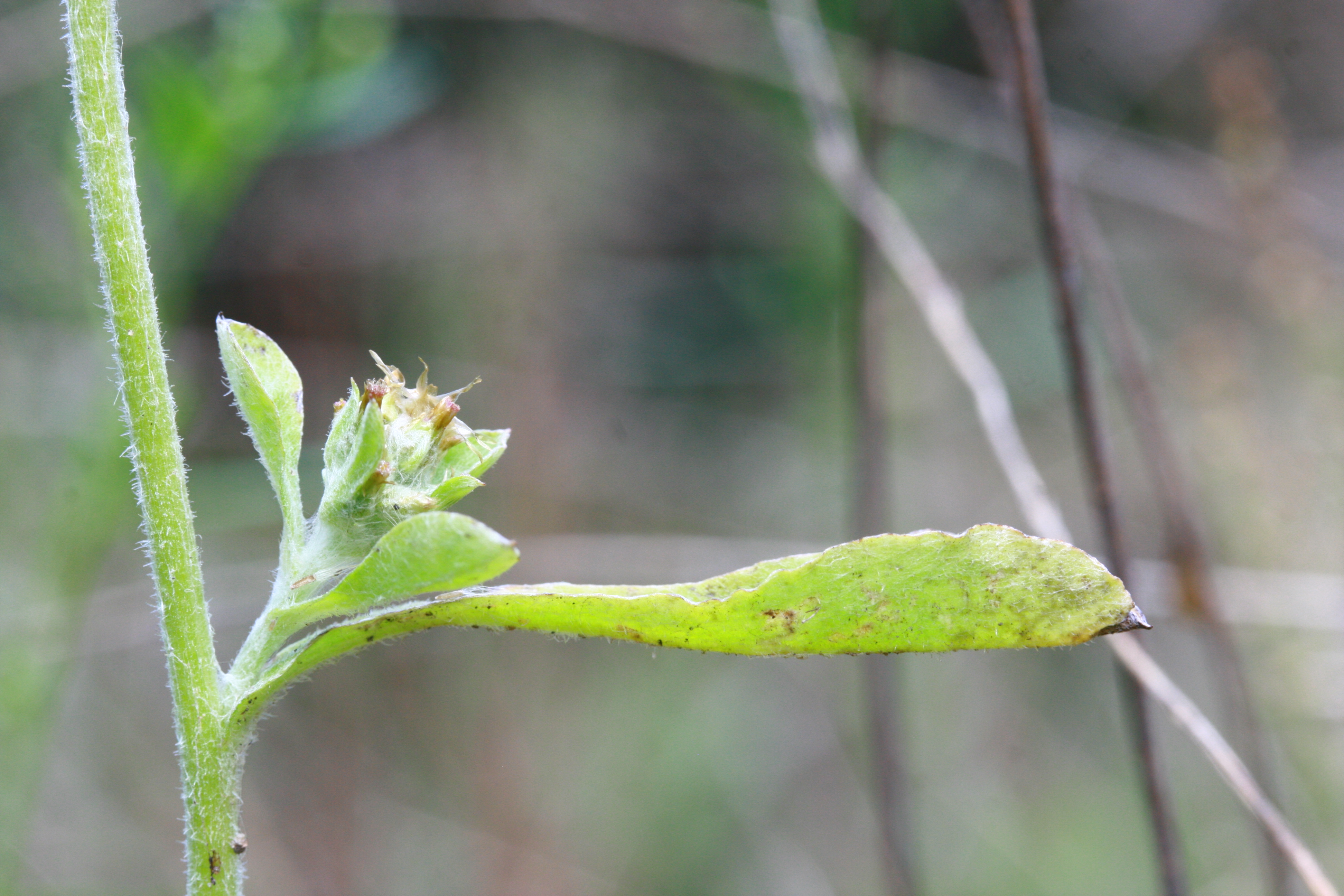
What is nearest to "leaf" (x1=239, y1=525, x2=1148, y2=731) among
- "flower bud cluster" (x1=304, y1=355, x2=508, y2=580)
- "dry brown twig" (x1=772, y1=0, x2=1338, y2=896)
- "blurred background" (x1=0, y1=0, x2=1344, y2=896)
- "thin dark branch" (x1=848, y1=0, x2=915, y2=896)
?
"flower bud cluster" (x1=304, y1=355, x2=508, y2=580)

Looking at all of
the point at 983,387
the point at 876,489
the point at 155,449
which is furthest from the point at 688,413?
the point at 155,449

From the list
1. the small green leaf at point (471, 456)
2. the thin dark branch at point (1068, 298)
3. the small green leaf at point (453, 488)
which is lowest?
the small green leaf at point (453, 488)

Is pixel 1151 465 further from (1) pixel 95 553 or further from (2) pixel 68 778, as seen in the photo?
(2) pixel 68 778

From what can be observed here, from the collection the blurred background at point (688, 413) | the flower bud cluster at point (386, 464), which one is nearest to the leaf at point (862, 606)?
the flower bud cluster at point (386, 464)

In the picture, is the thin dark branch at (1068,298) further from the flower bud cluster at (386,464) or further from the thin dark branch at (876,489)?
the flower bud cluster at (386,464)

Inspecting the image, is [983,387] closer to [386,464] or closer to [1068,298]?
[1068,298]

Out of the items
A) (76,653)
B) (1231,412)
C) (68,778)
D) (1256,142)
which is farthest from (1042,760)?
(68,778)

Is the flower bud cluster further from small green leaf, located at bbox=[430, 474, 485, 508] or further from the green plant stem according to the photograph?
the green plant stem
